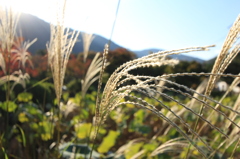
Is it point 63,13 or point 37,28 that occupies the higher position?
point 63,13

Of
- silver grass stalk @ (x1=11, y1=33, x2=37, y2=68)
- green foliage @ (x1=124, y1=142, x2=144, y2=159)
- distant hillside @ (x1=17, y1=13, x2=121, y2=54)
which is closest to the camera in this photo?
green foliage @ (x1=124, y1=142, x2=144, y2=159)

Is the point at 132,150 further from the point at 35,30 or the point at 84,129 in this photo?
the point at 35,30

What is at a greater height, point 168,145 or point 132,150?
point 168,145

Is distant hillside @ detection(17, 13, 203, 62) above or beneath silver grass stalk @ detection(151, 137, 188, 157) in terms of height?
beneath

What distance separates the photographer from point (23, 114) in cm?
398

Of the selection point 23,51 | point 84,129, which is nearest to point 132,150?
point 84,129

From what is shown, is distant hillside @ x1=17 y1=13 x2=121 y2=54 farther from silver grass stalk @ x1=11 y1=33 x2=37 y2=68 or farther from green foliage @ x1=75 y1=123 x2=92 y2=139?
green foliage @ x1=75 y1=123 x2=92 y2=139

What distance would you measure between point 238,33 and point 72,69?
14.0 meters

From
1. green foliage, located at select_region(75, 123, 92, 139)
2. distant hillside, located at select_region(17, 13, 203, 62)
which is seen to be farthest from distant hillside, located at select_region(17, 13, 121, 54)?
green foliage, located at select_region(75, 123, 92, 139)

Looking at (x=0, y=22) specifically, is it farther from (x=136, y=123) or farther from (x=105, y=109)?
(x=136, y=123)

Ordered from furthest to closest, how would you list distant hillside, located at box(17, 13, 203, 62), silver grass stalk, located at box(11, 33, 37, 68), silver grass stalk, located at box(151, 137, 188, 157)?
distant hillside, located at box(17, 13, 203, 62) < silver grass stalk, located at box(11, 33, 37, 68) < silver grass stalk, located at box(151, 137, 188, 157)

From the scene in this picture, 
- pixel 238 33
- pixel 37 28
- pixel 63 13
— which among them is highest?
pixel 238 33

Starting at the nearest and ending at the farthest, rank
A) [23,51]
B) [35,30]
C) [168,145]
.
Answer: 1. [168,145]
2. [23,51]
3. [35,30]

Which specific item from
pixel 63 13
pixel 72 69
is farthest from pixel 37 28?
pixel 63 13
